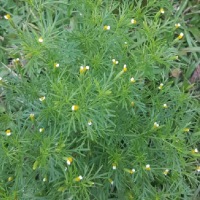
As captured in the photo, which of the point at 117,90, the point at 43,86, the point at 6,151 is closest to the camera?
the point at 6,151

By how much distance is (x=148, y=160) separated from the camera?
5.17 ft

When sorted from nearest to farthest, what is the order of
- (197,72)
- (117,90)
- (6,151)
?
1. (6,151)
2. (117,90)
3. (197,72)

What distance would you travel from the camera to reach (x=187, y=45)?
2523 millimetres

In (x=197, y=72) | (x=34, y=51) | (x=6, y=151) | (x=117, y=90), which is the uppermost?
(x=34, y=51)

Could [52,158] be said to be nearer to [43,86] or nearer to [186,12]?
[43,86]

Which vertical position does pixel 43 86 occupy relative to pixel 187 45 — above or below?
above

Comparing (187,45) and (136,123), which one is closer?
(136,123)

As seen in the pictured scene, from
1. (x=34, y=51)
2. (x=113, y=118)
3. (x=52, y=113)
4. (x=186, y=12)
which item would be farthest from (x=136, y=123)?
(x=186, y=12)

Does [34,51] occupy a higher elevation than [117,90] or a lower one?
higher

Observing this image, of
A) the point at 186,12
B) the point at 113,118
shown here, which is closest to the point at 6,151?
the point at 113,118

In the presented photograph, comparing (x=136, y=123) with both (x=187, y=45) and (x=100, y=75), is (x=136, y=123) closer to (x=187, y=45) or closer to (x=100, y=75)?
(x=100, y=75)

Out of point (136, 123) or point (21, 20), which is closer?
point (136, 123)

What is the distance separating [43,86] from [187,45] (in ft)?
4.82

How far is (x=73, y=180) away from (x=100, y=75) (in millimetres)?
604
